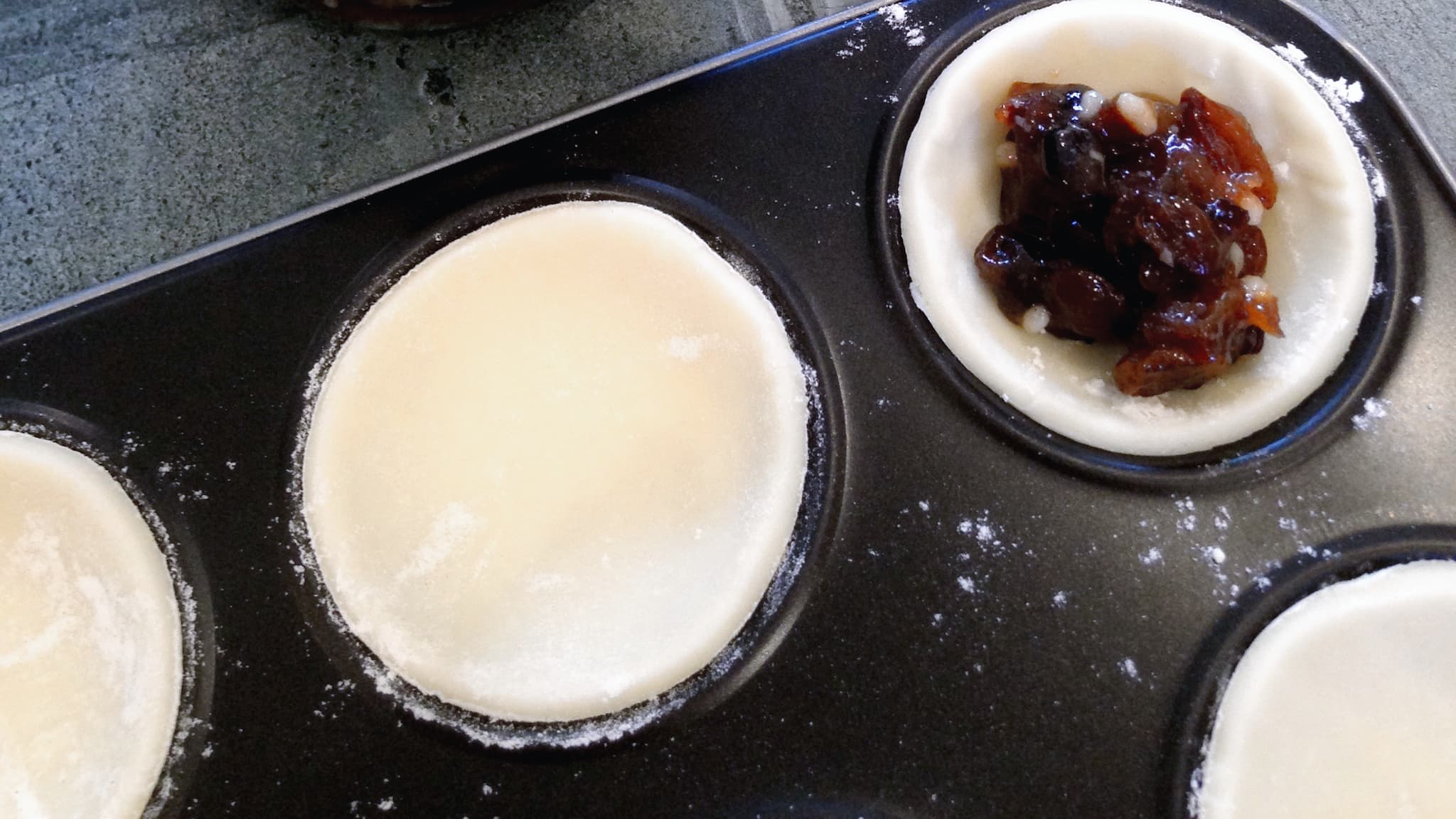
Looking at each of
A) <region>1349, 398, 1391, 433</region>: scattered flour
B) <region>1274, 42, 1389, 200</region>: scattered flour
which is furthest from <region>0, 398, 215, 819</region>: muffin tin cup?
<region>1274, 42, 1389, 200</region>: scattered flour

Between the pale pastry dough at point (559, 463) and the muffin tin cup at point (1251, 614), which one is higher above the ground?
the pale pastry dough at point (559, 463)

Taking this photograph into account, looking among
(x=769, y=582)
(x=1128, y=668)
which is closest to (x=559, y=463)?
(x=769, y=582)

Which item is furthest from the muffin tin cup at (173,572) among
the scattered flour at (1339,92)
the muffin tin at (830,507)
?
the scattered flour at (1339,92)

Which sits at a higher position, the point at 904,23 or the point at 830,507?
the point at 904,23

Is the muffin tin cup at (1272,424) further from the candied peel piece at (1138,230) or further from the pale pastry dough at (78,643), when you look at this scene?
the pale pastry dough at (78,643)

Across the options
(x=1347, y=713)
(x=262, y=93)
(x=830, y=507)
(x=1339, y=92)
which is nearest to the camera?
(x=1347, y=713)

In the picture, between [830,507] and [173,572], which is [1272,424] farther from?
[173,572]

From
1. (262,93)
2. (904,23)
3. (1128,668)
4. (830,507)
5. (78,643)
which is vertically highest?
(262,93)

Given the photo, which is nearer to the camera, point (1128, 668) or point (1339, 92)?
point (1128, 668)
